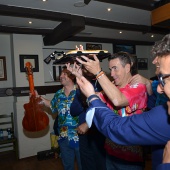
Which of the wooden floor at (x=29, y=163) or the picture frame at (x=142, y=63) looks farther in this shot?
the picture frame at (x=142, y=63)

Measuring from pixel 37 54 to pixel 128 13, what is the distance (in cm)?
203

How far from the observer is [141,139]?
0.88m

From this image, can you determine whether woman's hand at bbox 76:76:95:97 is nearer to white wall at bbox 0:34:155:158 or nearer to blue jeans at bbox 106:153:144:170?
blue jeans at bbox 106:153:144:170

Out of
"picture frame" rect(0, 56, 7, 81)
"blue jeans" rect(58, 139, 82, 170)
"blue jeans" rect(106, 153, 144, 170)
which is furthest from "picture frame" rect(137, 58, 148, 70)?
"blue jeans" rect(106, 153, 144, 170)

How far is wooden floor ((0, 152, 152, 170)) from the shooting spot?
140 inches

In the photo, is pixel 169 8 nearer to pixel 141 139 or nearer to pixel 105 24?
pixel 105 24

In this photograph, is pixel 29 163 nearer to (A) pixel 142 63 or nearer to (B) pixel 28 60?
(B) pixel 28 60

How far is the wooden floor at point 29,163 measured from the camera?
3.56 meters

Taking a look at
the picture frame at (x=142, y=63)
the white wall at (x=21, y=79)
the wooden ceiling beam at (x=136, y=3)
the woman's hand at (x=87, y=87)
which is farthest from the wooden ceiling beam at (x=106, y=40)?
the woman's hand at (x=87, y=87)

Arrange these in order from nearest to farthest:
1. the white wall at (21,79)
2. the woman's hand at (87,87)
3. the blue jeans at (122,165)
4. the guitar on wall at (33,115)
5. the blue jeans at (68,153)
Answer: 1. the woman's hand at (87,87)
2. the blue jeans at (122,165)
3. the blue jeans at (68,153)
4. the guitar on wall at (33,115)
5. the white wall at (21,79)

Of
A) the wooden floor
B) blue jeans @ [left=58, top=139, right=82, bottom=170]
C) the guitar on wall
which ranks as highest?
the guitar on wall

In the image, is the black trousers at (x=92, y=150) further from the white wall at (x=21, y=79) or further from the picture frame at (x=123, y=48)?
the picture frame at (x=123, y=48)

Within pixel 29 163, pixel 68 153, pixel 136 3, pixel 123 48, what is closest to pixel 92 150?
pixel 68 153

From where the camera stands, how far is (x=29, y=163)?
3799mm
